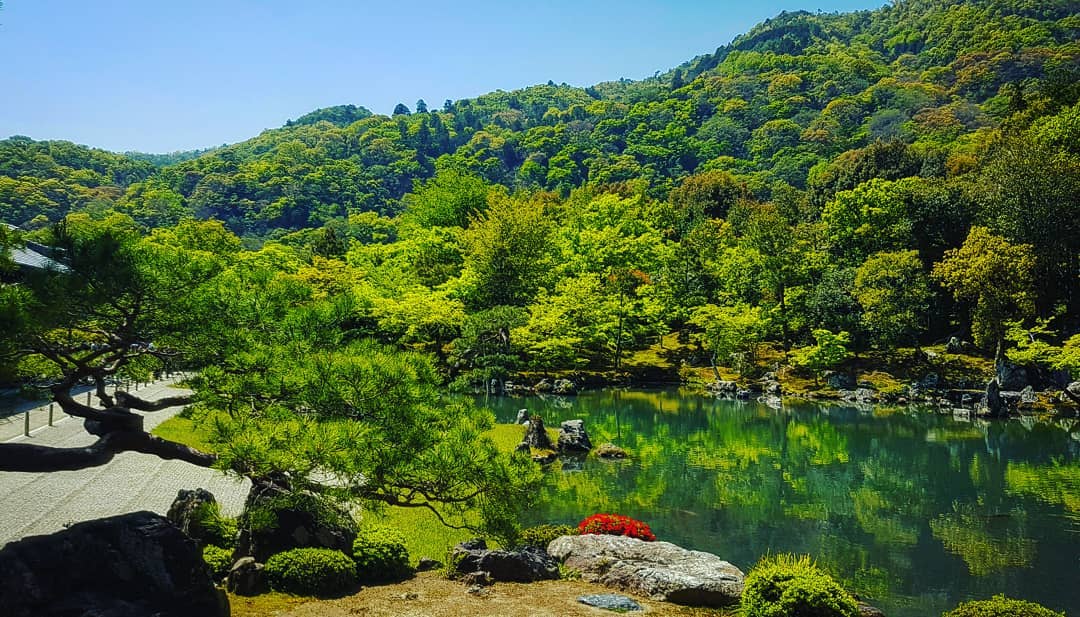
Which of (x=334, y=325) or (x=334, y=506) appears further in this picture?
(x=334, y=325)

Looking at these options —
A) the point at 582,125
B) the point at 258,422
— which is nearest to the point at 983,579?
the point at 258,422

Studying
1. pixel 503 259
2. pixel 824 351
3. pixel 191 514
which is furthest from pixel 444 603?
pixel 824 351

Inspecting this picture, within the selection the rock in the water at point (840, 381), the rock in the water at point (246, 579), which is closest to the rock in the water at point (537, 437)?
the rock in the water at point (246, 579)

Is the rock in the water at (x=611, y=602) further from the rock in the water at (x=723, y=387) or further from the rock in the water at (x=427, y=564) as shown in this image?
the rock in the water at (x=723, y=387)

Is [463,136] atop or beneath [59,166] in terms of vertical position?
atop

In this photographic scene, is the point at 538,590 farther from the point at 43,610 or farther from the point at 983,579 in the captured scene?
the point at 983,579

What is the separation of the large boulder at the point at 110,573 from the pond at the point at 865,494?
9.21 metres

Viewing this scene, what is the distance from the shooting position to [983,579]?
39.6ft

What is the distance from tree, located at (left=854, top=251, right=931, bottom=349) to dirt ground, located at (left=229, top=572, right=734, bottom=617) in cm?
3342

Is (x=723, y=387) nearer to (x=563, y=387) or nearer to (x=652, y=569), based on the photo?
(x=563, y=387)

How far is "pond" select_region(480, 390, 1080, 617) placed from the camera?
12586mm

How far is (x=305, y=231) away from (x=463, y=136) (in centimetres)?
7823

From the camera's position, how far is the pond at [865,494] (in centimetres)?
1259

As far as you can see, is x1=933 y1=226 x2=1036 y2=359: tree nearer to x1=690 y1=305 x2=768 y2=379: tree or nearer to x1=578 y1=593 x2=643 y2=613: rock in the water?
x1=690 y1=305 x2=768 y2=379: tree
